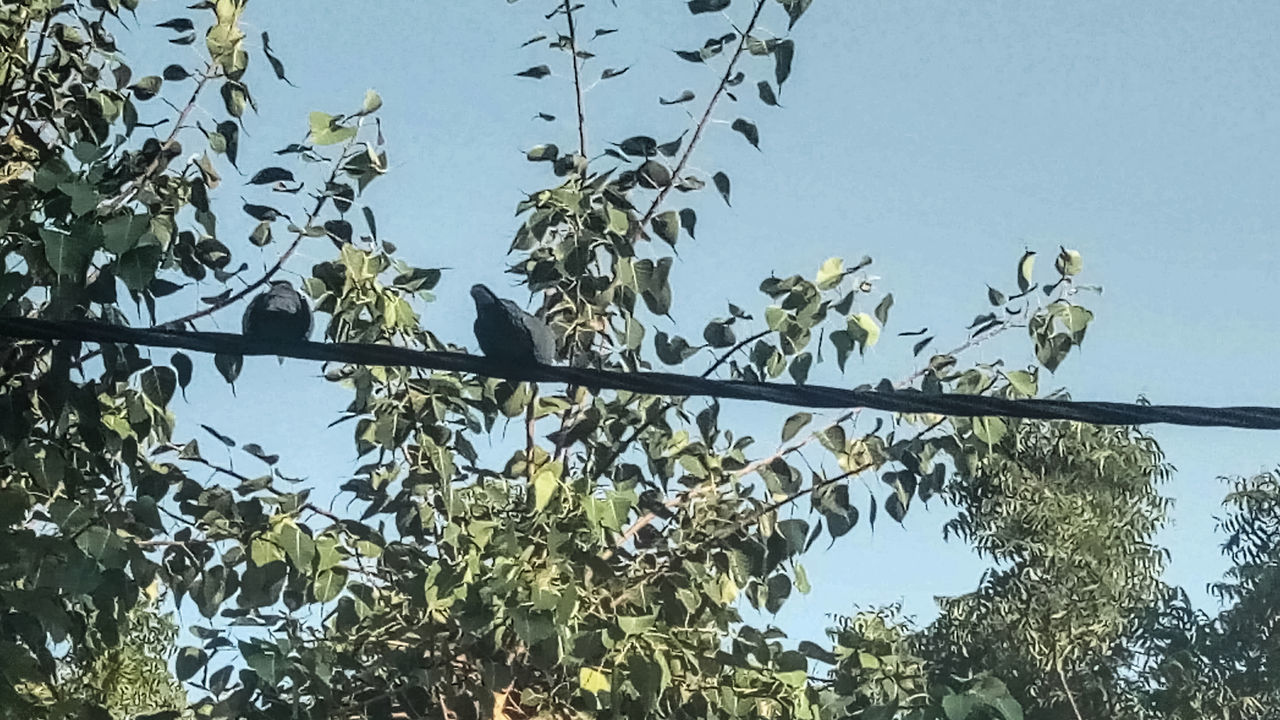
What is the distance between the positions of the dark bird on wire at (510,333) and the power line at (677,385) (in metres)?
0.76

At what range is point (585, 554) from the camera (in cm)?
280

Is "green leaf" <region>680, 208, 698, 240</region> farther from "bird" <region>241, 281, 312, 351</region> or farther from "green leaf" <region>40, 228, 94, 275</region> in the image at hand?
"green leaf" <region>40, 228, 94, 275</region>

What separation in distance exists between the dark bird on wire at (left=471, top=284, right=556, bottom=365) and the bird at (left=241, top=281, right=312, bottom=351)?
0.36m

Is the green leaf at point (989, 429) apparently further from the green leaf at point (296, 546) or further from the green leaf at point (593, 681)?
the green leaf at point (296, 546)

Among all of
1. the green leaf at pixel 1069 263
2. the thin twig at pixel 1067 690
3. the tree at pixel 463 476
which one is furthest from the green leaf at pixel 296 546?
the thin twig at pixel 1067 690

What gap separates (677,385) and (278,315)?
1101 millimetres

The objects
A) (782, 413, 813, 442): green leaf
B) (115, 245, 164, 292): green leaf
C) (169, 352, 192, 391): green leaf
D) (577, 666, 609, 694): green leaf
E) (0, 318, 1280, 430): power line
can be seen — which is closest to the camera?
(0, 318, 1280, 430): power line

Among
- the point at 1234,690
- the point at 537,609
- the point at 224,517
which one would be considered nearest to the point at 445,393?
the point at 224,517

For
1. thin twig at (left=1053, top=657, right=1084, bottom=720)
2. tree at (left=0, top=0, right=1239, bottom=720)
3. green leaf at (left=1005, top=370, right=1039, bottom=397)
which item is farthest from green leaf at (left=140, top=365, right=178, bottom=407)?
thin twig at (left=1053, top=657, right=1084, bottom=720)

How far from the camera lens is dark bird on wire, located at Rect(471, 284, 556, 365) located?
2.88 m

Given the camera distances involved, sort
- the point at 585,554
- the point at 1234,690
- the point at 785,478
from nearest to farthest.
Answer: the point at 585,554 < the point at 785,478 < the point at 1234,690

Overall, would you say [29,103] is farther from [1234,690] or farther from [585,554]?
[1234,690]

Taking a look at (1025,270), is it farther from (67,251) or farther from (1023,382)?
(67,251)

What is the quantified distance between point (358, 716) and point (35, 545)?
1.09 m
